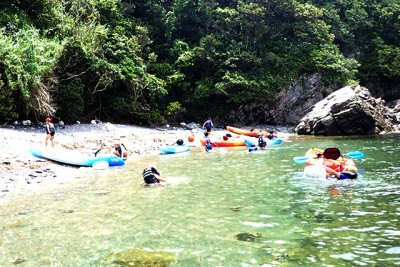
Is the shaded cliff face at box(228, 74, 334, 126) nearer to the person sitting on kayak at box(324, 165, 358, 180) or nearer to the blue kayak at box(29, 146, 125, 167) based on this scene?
the blue kayak at box(29, 146, 125, 167)

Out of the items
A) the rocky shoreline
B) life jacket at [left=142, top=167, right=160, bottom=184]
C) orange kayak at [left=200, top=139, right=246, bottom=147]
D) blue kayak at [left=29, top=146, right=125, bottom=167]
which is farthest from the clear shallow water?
orange kayak at [left=200, top=139, right=246, bottom=147]

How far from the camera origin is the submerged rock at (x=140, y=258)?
15.7ft

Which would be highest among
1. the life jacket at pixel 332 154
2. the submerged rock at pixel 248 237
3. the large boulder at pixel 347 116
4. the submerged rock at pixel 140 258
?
the large boulder at pixel 347 116

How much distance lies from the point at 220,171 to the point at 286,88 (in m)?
23.8

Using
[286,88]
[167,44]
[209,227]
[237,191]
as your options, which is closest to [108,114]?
[167,44]

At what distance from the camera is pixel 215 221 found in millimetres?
6645

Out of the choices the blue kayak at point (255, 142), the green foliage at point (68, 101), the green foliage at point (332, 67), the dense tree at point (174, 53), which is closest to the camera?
the blue kayak at point (255, 142)

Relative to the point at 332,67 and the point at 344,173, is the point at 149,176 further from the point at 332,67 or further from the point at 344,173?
the point at 332,67

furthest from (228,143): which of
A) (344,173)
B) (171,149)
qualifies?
(344,173)

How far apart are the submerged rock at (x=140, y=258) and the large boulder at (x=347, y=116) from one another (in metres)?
24.4

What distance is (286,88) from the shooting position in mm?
34250

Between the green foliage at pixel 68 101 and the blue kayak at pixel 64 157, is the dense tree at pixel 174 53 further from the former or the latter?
the blue kayak at pixel 64 157

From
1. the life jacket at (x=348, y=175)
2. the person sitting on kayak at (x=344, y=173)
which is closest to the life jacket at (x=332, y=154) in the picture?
the person sitting on kayak at (x=344, y=173)

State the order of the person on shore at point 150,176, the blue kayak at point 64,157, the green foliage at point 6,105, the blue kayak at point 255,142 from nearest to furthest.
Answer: the person on shore at point 150,176
the blue kayak at point 64,157
the green foliage at point 6,105
the blue kayak at point 255,142
